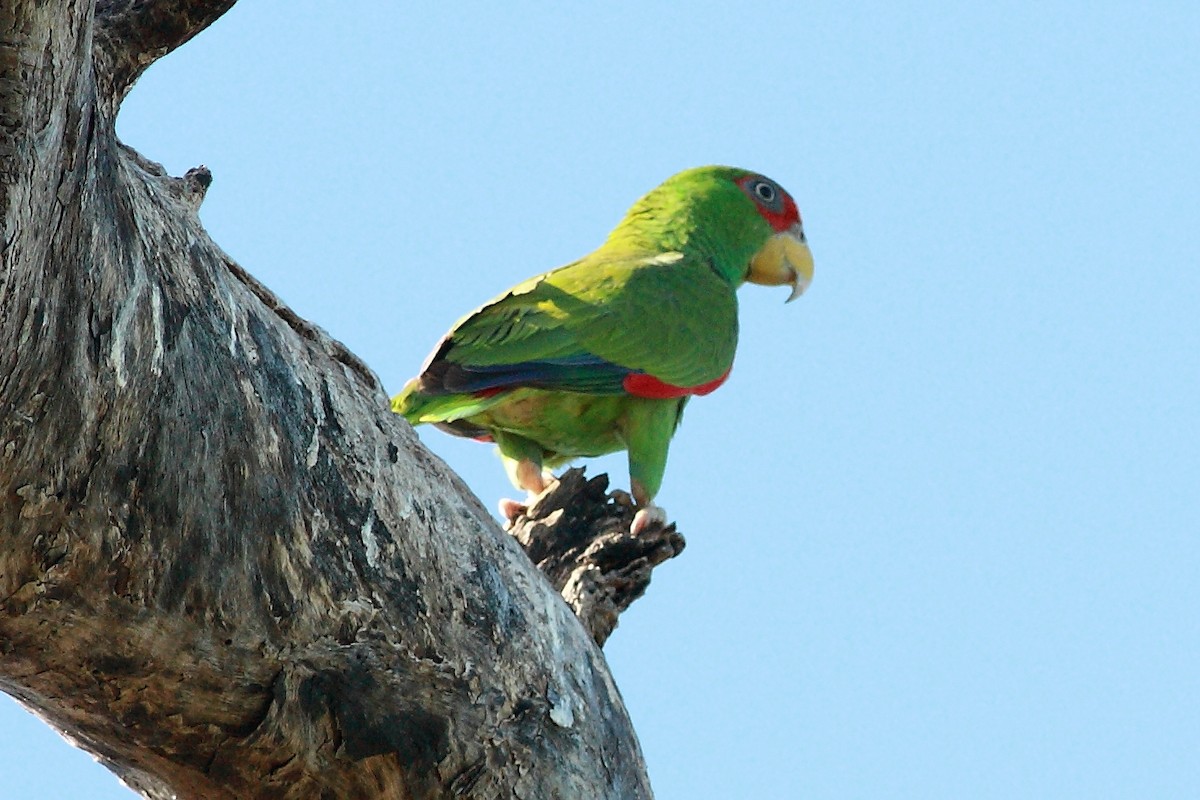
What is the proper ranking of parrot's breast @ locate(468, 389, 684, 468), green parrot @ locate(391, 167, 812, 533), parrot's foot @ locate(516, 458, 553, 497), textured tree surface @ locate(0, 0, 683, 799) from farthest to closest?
1. parrot's foot @ locate(516, 458, 553, 497)
2. parrot's breast @ locate(468, 389, 684, 468)
3. green parrot @ locate(391, 167, 812, 533)
4. textured tree surface @ locate(0, 0, 683, 799)

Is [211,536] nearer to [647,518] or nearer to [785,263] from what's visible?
[647,518]

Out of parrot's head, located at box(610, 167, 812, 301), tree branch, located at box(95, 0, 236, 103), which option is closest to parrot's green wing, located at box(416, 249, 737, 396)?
parrot's head, located at box(610, 167, 812, 301)

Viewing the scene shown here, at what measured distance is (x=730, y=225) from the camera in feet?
27.8

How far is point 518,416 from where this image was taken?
679cm

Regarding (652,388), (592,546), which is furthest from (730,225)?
(592,546)

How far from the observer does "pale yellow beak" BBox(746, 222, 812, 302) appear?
8.68 meters

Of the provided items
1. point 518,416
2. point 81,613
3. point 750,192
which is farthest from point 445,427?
point 81,613

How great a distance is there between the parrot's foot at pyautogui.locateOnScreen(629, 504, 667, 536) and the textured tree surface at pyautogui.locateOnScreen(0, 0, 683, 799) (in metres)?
1.31

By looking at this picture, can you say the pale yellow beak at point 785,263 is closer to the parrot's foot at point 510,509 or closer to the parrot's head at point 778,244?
the parrot's head at point 778,244

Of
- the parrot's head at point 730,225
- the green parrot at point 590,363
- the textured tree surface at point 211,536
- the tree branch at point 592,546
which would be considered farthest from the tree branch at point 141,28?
the parrot's head at point 730,225

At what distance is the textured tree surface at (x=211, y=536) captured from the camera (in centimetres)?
270

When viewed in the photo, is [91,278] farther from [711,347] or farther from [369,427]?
[711,347]

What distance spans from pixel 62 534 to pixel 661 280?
467cm

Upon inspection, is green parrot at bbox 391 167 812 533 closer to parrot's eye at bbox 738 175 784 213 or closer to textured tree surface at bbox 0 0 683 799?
parrot's eye at bbox 738 175 784 213
